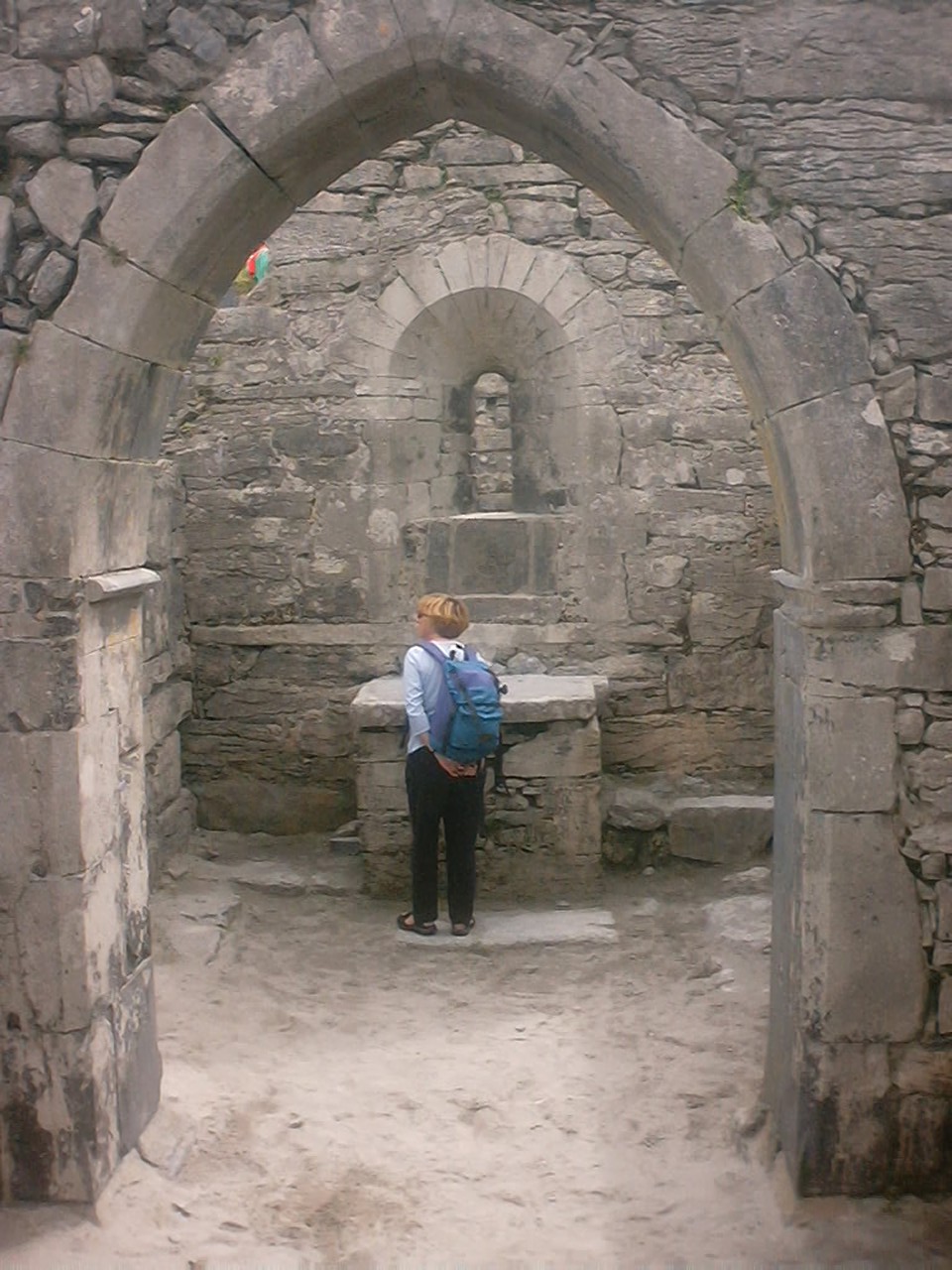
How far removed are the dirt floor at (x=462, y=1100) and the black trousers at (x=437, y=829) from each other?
7.9 inches

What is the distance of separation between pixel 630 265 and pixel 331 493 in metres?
2.25

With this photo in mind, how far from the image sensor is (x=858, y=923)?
3.44 meters

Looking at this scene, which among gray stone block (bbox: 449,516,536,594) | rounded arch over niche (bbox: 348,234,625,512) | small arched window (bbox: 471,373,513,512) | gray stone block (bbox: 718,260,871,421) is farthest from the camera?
small arched window (bbox: 471,373,513,512)

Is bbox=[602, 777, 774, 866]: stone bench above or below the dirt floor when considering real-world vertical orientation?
above

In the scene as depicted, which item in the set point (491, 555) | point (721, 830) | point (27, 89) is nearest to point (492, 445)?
point (491, 555)

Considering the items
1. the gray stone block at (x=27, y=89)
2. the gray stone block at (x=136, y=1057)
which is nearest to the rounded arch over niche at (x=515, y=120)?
the gray stone block at (x=27, y=89)

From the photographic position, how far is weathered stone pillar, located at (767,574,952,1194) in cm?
339

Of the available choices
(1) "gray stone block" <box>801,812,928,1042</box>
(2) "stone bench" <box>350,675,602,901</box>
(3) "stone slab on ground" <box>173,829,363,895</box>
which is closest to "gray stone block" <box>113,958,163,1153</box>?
(1) "gray stone block" <box>801,812,928,1042</box>

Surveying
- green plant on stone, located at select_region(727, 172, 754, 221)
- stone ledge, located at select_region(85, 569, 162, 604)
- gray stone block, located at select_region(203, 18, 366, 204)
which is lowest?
stone ledge, located at select_region(85, 569, 162, 604)

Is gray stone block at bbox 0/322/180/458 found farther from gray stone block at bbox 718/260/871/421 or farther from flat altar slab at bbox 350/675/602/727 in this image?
flat altar slab at bbox 350/675/602/727

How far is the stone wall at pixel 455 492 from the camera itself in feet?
23.3

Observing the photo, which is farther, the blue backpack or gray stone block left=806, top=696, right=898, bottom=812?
the blue backpack

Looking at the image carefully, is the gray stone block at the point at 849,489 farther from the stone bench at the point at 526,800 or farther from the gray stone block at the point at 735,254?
the stone bench at the point at 526,800

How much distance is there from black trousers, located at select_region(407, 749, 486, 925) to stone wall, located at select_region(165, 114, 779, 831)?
161 centimetres
